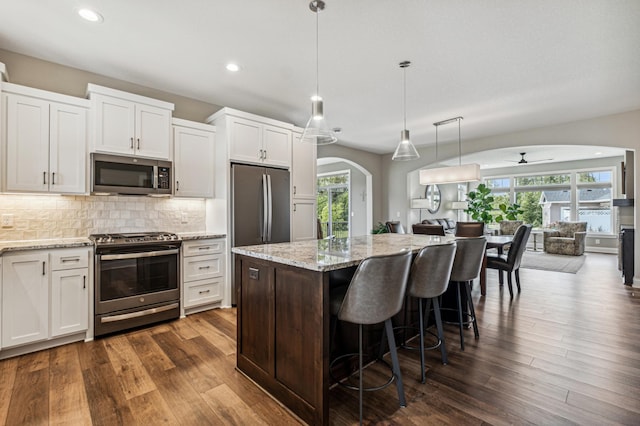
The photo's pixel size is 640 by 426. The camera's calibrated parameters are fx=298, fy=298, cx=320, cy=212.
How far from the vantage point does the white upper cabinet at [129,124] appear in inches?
116

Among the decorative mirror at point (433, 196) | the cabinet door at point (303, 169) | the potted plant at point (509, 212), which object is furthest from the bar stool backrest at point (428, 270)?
the potted plant at point (509, 212)

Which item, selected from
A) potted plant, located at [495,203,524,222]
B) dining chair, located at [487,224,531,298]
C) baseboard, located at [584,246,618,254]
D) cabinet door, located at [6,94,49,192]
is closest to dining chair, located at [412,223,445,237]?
dining chair, located at [487,224,531,298]

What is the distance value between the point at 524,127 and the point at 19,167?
6.94m

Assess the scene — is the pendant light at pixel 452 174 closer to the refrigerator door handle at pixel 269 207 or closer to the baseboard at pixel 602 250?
the refrigerator door handle at pixel 269 207

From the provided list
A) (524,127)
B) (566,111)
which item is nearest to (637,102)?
(566,111)

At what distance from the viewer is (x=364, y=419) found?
170cm

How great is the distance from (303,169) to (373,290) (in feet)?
10.3

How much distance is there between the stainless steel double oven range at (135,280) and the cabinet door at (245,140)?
4.18 feet

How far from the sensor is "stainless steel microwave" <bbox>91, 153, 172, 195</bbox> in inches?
117

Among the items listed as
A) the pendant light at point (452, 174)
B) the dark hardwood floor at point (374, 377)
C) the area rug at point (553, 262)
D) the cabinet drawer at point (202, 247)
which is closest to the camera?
the dark hardwood floor at point (374, 377)

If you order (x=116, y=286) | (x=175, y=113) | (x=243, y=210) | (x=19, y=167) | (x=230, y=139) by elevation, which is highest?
(x=175, y=113)

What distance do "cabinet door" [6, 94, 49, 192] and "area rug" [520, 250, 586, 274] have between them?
25.5 ft

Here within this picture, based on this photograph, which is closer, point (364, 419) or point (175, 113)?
point (364, 419)

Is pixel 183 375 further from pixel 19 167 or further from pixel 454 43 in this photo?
pixel 454 43
